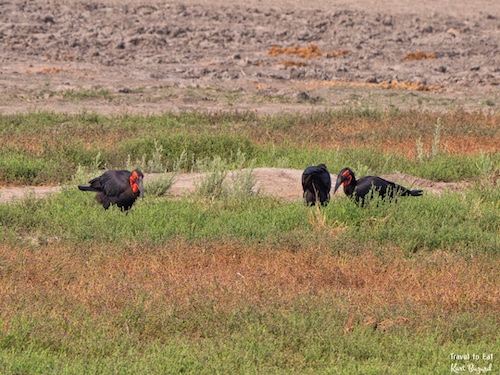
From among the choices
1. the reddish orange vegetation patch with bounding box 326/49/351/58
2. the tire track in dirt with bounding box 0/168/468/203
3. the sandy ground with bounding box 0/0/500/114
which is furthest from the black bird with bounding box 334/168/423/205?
the reddish orange vegetation patch with bounding box 326/49/351/58

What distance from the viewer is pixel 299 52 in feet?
107

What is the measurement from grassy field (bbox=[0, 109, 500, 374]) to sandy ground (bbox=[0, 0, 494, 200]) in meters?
Result: 10.1

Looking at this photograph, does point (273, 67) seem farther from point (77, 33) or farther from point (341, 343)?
point (341, 343)

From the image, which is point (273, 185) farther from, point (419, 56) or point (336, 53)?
point (419, 56)

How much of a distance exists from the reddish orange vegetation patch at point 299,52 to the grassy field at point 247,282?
18420 millimetres

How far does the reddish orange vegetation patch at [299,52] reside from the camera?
32.3 m

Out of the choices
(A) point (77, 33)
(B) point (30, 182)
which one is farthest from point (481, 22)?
(B) point (30, 182)

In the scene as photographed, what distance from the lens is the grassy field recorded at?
6562 mm

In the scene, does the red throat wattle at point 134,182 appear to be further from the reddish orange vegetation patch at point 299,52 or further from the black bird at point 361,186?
the reddish orange vegetation patch at point 299,52

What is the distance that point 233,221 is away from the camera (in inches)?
404

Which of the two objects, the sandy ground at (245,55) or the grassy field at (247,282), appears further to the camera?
the sandy ground at (245,55)

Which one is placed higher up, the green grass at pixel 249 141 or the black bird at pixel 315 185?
the black bird at pixel 315 185

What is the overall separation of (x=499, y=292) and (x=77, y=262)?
11.9 ft

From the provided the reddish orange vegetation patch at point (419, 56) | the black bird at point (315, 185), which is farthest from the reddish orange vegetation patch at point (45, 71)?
the black bird at point (315, 185)
